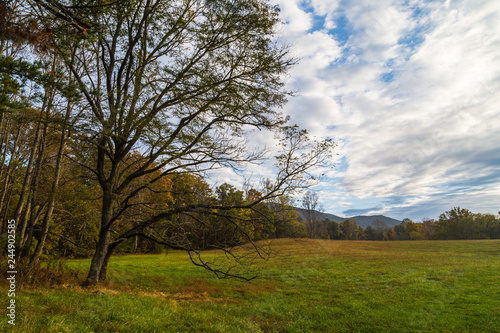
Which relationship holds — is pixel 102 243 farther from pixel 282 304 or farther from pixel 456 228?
pixel 456 228

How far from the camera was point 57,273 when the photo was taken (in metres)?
8.93

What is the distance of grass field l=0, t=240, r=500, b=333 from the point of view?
5.19 meters

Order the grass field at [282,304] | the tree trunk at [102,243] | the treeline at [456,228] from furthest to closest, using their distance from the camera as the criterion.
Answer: the treeline at [456,228] < the tree trunk at [102,243] < the grass field at [282,304]

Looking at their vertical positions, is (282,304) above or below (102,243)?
below

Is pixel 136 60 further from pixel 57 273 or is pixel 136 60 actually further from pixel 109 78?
pixel 57 273

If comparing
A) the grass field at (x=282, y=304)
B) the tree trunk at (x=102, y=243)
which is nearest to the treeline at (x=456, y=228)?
the grass field at (x=282, y=304)

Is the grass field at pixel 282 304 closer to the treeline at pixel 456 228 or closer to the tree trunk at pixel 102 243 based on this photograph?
the tree trunk at pixel 102 243

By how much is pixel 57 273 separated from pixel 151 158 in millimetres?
5472

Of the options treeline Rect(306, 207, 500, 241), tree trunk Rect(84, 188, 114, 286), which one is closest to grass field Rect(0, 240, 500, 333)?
tree trunk Rect(84, 188, 114, 286)

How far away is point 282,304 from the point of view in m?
9.61

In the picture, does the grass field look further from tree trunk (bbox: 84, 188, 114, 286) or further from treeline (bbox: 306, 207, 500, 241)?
treeline (bbox: 306, 207, 500, 241)

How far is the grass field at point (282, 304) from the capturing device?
17.0ft

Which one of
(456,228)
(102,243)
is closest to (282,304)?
(102,243)

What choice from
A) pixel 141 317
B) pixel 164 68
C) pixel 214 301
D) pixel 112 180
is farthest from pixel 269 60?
pixel 214 301
